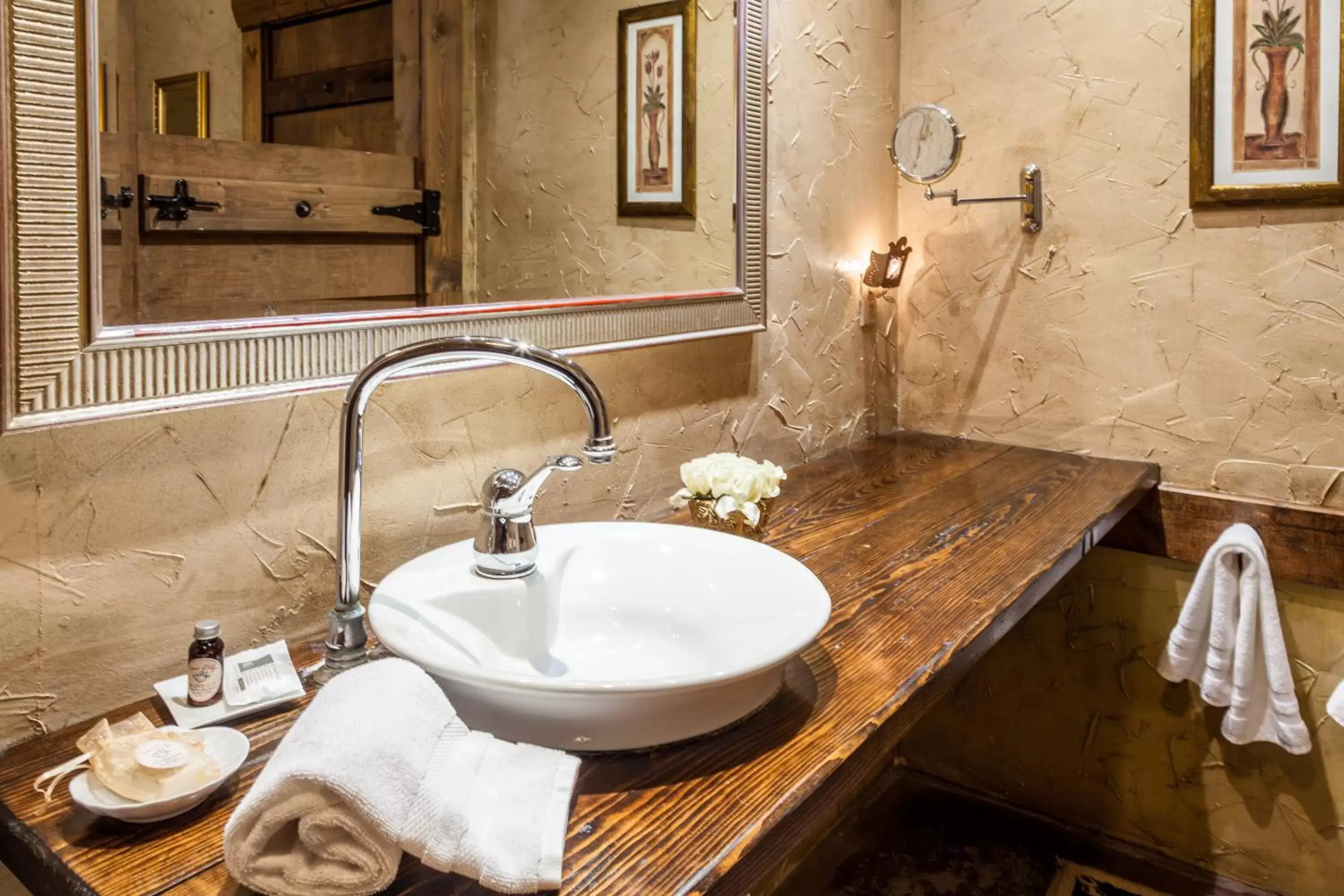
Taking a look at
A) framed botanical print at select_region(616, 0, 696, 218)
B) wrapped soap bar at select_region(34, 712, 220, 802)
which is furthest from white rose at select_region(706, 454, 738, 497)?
wrapped soap bar at select_region(34, 712, 220, 802)

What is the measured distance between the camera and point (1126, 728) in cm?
199

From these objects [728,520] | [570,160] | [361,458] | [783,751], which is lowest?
[783,751]

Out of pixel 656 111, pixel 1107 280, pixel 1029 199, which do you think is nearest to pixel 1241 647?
pixel 1107 280

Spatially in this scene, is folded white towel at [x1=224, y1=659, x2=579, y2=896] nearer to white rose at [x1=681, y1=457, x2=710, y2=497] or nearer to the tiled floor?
white rose at [x1=681, y1=457, x2=710, y2=497]

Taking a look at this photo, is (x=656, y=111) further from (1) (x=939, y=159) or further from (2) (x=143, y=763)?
(2) (x=143, y=763)

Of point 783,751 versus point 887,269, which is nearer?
point 783,751

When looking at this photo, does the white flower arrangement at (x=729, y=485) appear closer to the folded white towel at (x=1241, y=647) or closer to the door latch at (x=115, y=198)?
the door latch at (x=115, y=198)

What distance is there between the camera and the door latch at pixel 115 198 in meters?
0.82

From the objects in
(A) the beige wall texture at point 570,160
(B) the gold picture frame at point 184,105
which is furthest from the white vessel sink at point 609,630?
(B) the gold picture frame at point 184,105

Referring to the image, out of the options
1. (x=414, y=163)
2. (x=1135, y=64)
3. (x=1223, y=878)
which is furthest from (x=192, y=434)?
(x=1223, y=878)

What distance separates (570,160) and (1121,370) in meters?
1.20

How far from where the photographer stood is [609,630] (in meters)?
1.12

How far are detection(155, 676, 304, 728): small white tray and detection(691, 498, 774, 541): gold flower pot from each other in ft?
1.79

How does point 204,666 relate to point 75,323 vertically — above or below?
below
